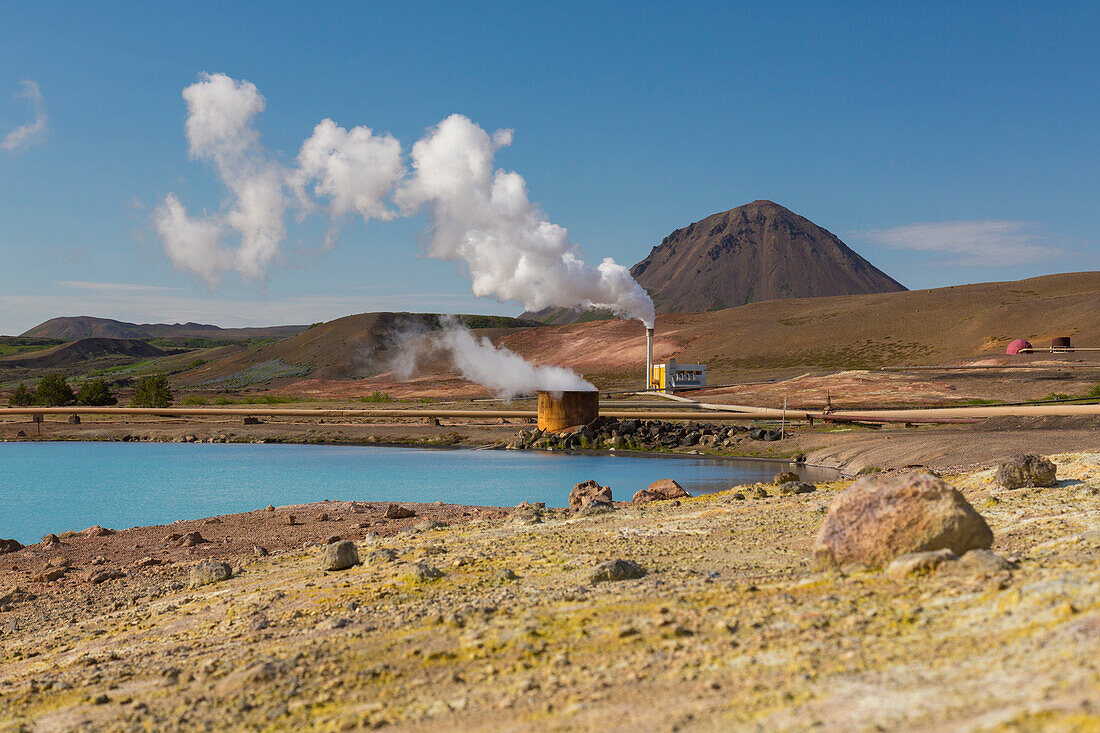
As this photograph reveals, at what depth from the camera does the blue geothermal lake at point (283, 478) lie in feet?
82.1

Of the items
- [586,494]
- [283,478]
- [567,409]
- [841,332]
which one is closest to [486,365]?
[841,332]

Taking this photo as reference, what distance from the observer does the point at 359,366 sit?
11950cm

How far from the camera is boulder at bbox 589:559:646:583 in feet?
25.2

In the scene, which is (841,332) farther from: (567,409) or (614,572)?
(614,572)

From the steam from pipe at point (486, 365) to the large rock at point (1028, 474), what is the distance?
3951 cm

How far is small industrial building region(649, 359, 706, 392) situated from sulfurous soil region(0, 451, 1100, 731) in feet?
176

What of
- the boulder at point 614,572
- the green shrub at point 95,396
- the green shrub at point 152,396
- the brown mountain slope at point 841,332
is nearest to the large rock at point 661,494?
the boulder at point 614,572

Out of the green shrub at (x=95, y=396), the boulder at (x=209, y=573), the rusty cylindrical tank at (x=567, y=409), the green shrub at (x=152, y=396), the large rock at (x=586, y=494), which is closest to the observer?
the boulder at (x=209, y=573)

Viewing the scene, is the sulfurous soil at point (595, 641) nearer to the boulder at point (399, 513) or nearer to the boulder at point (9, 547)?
the boulder at point (9, 547)

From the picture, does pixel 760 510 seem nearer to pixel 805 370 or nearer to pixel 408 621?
pixel 408 621

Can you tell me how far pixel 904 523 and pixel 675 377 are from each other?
5876 centimetres

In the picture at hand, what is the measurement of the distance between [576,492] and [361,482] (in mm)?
15994

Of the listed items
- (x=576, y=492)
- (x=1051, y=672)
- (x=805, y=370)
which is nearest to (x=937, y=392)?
(x=805, y=370)

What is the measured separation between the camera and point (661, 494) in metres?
16.0
